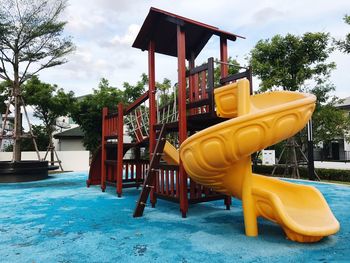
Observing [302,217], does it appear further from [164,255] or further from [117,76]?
[117,76]

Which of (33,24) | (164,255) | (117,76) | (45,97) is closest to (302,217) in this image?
(164,255)

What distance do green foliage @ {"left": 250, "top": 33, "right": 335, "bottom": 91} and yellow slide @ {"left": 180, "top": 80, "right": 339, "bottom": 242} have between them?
7997 mm

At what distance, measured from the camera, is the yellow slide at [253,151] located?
3.29 m

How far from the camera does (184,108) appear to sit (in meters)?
5.01

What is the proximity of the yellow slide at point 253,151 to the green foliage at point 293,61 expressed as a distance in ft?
26.2

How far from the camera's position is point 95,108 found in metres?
18.8

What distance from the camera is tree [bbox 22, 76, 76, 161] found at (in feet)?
51.3

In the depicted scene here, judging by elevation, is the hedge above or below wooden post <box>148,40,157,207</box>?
below

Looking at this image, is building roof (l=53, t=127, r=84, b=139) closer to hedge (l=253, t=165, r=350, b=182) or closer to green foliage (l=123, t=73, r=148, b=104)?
green foliage (l=123, t=73, r=148, b=104)

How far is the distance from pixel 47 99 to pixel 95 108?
11.9 ft

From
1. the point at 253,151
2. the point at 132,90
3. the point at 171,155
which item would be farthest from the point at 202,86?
the point at 132,90

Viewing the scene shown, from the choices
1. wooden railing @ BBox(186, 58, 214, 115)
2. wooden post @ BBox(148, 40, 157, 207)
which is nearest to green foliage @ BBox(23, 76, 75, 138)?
wooden post @ BBox(148, 40, 157, 207)

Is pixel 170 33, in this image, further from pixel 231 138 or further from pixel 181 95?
pixel 231 138

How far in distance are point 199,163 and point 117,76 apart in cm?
1756
